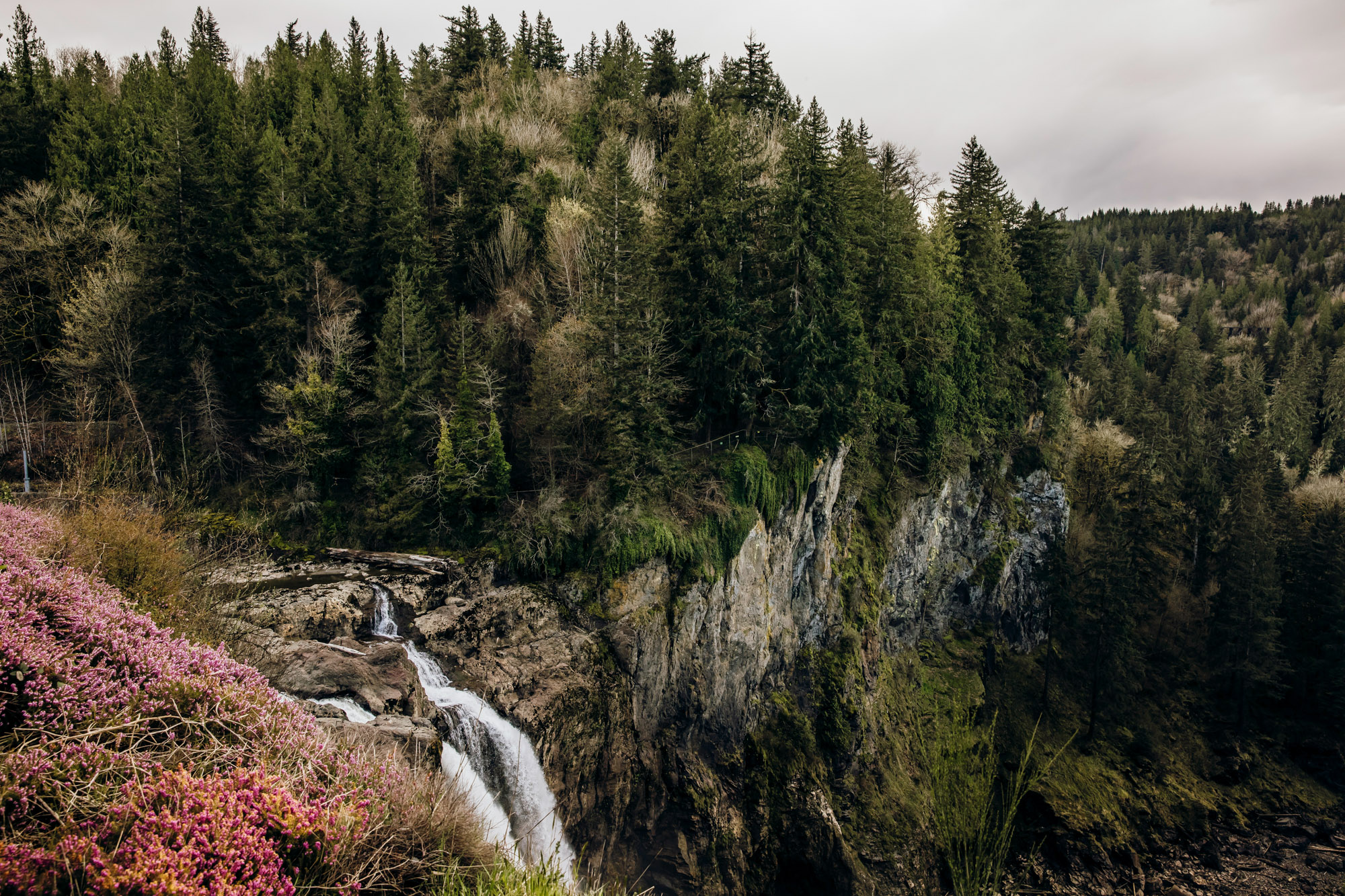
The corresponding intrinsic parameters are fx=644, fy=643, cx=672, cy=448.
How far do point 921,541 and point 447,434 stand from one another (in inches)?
995

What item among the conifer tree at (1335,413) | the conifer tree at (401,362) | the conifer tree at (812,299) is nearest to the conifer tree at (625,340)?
the conifer tree at (812,299)

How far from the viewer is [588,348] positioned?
76.3 feet

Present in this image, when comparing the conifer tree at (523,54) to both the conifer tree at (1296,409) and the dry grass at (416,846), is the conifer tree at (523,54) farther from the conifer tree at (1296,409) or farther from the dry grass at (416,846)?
the conifer tree at (1296,409)

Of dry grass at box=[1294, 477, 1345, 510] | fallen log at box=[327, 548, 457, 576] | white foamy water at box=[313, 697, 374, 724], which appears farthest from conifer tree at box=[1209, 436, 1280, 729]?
white foamy water at box=[313, 697, 374, 724]

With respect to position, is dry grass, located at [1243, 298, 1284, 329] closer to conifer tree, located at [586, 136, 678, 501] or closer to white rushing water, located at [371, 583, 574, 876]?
conifer tree, located at [586, 136, 678, 501]

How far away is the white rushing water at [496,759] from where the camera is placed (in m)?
15.6

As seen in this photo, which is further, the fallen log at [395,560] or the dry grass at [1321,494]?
the dry grass at [1321,494]

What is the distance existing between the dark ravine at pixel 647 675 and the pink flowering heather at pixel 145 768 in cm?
668

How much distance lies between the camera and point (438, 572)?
22250 mm

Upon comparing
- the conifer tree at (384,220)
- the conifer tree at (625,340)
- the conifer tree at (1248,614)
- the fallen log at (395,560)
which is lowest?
the conifer tree at (1248,614)

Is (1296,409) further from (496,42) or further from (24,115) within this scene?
(24,115)

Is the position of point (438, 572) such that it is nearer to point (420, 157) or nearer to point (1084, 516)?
point (420, 157)

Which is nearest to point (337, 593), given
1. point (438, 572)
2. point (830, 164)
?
point (438, 572)

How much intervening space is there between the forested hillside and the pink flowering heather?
1502 cm
